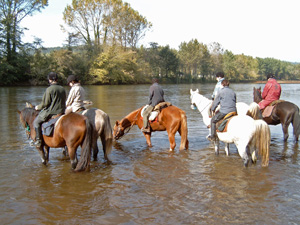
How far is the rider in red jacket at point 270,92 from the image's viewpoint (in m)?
10.3

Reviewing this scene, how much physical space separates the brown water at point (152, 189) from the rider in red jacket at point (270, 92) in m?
2.15

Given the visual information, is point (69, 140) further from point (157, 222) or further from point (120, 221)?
point (157, 222)

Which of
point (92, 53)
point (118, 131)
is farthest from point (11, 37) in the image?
point (118, 131)

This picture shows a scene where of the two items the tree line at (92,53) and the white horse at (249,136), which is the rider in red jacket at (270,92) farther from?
the tree line at (92,53)

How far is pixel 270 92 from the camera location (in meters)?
10.4

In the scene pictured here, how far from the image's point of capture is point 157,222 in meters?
4.58

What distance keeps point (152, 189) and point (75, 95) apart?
341cm

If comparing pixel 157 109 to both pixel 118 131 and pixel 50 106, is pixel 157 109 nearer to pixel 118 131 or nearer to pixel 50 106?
pixel 118 131

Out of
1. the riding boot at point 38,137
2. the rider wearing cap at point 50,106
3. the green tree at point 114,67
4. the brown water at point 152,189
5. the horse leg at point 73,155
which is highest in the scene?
the green tree at point 114,67

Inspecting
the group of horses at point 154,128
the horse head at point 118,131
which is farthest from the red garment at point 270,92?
the horse head at point 118,131

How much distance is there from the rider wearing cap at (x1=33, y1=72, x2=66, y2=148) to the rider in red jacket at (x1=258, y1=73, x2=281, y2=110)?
290 inches

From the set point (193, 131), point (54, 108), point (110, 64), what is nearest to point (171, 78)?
point (110, 64)

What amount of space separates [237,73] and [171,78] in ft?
140

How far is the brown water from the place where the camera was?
4.76 metres
